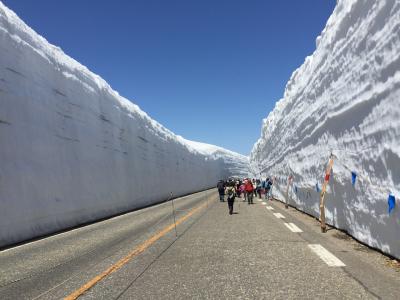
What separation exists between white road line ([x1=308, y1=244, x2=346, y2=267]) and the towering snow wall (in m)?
0.97

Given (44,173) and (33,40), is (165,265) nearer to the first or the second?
(44,173)

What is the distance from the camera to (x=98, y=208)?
17953 millimetres

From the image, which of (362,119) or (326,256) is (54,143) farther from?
(326,256)

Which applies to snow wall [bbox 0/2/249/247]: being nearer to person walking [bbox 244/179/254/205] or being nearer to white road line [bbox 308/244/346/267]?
person walking [bbox 244/179/254/205]

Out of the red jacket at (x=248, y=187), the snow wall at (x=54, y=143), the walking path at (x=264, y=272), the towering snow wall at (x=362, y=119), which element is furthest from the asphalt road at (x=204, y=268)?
the red jacket at (x=248, y=187)

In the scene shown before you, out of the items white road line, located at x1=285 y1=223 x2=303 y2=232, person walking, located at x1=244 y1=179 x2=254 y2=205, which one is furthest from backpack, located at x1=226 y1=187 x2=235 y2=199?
person walking, located at x1=244 y1=179 x2=254 y2=205

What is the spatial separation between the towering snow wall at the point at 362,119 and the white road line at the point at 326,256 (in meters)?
0.97

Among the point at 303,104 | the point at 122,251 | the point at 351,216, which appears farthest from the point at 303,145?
the point at 122,251

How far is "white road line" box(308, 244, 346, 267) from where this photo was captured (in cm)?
594

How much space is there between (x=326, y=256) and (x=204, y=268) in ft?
7.30

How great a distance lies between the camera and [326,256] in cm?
655

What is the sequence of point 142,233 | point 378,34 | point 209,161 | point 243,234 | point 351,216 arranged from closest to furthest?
point 378,34 < point 351,216 < point 243,234 < point 142,233 < point 209,161

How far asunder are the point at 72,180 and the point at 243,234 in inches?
358

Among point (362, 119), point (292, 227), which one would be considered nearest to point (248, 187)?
point (292, 227)
